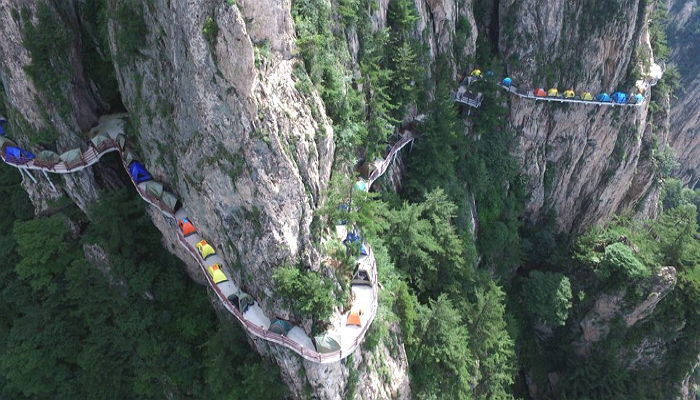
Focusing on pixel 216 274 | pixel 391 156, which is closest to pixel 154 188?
pixel 216 274

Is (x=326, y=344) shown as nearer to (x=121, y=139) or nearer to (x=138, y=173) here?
(x=138, y=173)

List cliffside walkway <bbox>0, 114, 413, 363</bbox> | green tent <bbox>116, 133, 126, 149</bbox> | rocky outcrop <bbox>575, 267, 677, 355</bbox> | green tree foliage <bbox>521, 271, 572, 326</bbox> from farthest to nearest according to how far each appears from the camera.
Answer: green tree foliage <bbox>521, 271, 572, 326</bbox> → rocky outcrop <bbox>575, 267, 677, 355</bbox> → green tent <bbox>116, 133, 126, 149</bbox> → cliffside walkway <bbox>0, 114, 413, 363</bbox>

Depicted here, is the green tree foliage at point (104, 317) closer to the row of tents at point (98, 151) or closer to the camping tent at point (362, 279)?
the row of tents at point (98, 151)

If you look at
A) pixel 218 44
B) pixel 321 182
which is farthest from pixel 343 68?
pixel 218 44

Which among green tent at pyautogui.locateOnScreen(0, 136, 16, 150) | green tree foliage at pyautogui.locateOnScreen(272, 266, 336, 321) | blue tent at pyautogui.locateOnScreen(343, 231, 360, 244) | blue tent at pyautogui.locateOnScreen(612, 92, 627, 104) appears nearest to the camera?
green tree foliage at pyautogui.locateOnScreen(272, 266, 336, 321)

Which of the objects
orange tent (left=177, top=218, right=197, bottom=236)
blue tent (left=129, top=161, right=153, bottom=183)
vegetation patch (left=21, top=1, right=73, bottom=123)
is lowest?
orange tent (left=177, top=218, right=197, bottom=236)

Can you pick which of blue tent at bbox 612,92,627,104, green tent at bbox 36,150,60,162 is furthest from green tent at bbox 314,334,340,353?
blue tent at bbox 612,92,627,104

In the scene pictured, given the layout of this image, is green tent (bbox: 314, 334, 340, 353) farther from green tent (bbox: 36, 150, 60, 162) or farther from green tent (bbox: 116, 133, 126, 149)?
green tent (bbox: 36, 150, 60, 162)

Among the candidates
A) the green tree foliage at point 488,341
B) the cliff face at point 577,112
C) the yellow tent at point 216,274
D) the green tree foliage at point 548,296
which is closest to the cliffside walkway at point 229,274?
the yellow tent at point 216,274
